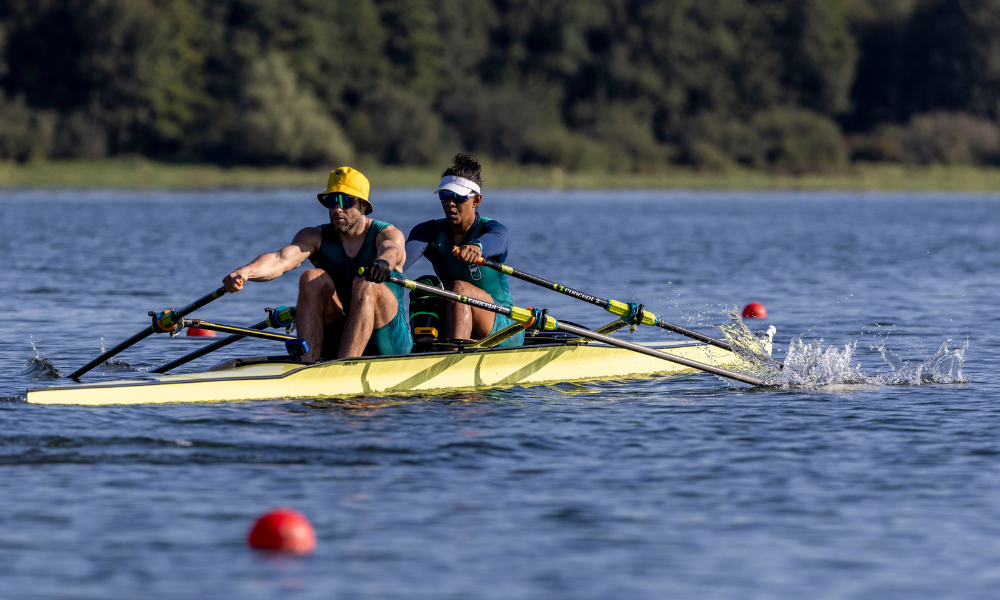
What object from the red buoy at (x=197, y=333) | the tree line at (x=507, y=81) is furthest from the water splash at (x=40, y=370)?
the tree line at (x=507, y=81)

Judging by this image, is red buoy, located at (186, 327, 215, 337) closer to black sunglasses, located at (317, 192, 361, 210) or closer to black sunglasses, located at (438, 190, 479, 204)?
black sunglasses, located at (438, 190, 479, 204)

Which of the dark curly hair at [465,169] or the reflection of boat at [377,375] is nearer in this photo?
the reflection of boat at [377,375]

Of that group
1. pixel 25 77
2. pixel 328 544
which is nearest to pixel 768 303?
pixel 328 544

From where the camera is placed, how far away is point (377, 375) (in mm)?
10656

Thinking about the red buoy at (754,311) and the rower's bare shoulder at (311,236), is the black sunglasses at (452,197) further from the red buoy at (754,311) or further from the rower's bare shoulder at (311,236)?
the red buoy at (754,311)

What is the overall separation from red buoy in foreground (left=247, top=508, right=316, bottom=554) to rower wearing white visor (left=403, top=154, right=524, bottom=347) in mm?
4404

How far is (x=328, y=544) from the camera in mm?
6941

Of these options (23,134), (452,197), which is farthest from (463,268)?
(23,134)

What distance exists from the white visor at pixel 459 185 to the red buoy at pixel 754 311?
22.9 feet

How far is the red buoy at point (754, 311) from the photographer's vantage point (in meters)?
17.3

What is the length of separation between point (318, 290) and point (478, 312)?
1.69m

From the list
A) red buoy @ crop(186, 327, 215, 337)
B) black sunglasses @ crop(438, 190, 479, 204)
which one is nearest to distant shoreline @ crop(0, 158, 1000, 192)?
red buoy @ crop(186, 327, 215, 337)

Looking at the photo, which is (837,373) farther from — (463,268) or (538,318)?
(463,268)

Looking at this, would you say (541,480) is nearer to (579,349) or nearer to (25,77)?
(579,349)
